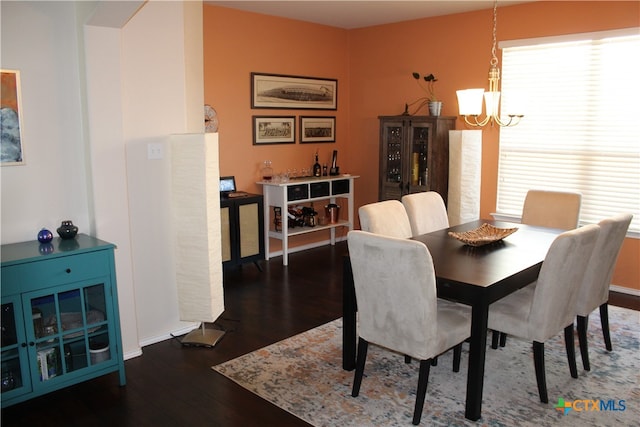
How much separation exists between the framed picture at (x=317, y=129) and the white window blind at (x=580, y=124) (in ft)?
6.75

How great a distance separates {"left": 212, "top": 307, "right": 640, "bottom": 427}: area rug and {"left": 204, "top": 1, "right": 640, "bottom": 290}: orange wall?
186 cm

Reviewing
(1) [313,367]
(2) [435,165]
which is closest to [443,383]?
(1) [313,367]

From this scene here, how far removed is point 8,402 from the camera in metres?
2.69

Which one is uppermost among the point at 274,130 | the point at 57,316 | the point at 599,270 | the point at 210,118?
the point at 210,118

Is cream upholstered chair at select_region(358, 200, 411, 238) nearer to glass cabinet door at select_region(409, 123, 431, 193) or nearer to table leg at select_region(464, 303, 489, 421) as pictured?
table leg at select_region(464, 303, 489, 421)

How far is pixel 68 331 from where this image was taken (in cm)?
284

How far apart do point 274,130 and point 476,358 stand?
3.76 metres

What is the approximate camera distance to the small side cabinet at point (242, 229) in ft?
16.3

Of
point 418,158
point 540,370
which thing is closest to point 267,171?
point 418,158

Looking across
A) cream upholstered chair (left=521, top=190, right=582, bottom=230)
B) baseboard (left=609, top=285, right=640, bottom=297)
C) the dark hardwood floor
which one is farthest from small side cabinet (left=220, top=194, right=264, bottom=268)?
baseboard (left=609, top=285, right=640, bottom=297)

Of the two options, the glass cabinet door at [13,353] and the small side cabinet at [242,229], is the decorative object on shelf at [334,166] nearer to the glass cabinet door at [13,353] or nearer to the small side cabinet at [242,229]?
the small side cabinet at [242,229]

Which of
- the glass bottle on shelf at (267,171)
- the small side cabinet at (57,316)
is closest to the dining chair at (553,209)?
the glass bottle on shelf at (267,171)

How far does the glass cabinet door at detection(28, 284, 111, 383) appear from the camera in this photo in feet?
9.13

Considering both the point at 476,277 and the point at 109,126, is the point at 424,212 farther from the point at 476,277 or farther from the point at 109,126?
the point at 109,126
